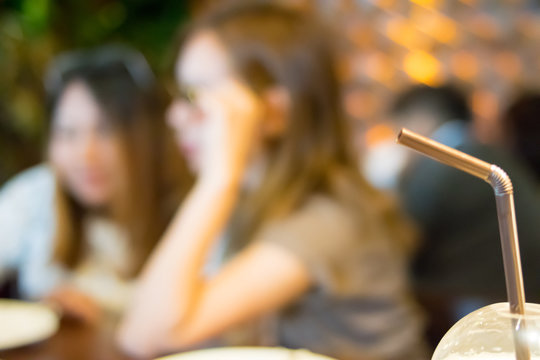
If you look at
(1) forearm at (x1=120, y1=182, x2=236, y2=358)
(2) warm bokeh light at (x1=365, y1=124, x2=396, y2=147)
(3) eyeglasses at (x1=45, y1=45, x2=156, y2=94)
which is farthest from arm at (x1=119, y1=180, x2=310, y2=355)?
(2) warm bokeh light at (x1=365, y1=124, x2=396, y2=147)

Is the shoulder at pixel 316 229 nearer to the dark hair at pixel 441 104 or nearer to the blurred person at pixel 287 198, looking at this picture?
the blurred person at pixel 287 198

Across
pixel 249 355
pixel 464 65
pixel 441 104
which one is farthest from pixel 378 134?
pixel 249 355

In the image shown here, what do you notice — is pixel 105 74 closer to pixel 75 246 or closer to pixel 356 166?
pixel 75 246

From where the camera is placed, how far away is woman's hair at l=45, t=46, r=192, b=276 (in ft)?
4.63

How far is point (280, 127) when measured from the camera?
3.75ft

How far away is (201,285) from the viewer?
3.16ft

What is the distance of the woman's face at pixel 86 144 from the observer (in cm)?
141

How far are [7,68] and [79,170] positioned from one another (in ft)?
5.38

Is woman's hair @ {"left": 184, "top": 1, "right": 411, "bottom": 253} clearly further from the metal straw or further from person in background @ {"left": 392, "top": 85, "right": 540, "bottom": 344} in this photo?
the metal straw

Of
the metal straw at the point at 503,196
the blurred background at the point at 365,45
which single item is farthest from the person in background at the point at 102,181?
the blurred background at the point at 365,45

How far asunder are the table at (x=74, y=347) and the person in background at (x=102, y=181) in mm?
444

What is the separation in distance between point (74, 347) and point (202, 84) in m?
0.52

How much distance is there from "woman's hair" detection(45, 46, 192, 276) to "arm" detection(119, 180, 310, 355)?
445mm

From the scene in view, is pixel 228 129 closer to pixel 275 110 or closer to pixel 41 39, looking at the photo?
pixel 275 110
